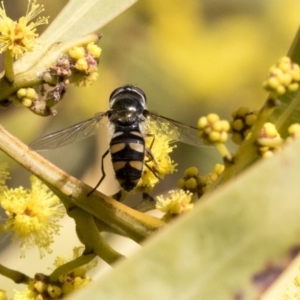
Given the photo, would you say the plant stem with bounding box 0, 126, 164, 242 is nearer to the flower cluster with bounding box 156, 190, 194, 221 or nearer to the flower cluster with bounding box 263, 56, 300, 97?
the flower cluster with bounding box 156, 190, 194, 221

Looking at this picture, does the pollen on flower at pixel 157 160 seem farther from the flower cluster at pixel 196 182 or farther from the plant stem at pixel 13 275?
the plant stem at pixel 13 275

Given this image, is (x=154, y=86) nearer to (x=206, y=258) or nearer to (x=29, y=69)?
(x=29, y=69)

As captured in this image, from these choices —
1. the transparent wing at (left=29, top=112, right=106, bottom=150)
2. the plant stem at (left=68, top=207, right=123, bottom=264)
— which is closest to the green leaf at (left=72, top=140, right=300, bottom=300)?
the plant stem at (left=68, top=207, right=123, bottom=264)

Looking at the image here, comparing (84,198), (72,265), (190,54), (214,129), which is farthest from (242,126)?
(190,54)

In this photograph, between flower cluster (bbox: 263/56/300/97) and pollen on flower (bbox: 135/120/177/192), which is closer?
flower cluster (bbox: 263/56/300/97)

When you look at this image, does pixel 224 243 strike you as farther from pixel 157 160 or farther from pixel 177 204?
pixel 157 160

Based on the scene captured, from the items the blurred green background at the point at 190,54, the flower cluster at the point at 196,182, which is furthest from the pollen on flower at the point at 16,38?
the blurred green background at the point at 190,54

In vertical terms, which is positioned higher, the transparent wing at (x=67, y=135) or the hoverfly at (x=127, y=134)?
the hoverfly at (x=127, y=134)
